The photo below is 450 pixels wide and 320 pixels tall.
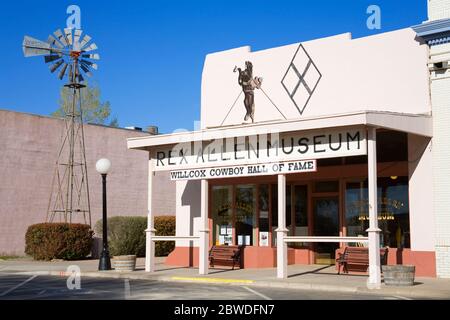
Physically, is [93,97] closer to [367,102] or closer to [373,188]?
[367,102]

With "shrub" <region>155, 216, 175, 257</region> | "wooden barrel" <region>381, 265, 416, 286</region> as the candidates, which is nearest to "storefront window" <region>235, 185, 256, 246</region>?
"wooden barrel" <region>381, 265, 416, 286</region>

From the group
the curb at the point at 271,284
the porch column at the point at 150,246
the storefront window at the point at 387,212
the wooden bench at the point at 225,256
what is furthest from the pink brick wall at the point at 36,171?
the storefront window at the point at 387,212

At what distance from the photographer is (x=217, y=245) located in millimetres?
23094

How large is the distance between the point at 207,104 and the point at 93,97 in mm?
32962

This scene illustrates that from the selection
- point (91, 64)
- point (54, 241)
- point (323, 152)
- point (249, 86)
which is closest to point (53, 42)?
point (91, 64)

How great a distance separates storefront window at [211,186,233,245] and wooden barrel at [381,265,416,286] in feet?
27.8

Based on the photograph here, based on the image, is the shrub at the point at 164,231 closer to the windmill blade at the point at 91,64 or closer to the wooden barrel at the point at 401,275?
the windmill blade at the point at 91,64

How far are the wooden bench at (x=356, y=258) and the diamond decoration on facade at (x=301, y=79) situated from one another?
5149mm

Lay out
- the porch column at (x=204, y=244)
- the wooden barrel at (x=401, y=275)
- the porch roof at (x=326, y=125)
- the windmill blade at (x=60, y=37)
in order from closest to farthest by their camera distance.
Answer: the wooden barrel at (x=401, y=275) → the porch roof at (x=326, y=125) → the porch column at (x=204, y=244) → the windmill blade at (x=60, y=37)

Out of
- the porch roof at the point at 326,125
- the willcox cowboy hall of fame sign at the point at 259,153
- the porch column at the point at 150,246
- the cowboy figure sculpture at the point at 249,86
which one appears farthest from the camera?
the cowboy figure sculpture at the point at 249,86

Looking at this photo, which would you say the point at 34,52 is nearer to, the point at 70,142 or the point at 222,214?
the point at 70,142

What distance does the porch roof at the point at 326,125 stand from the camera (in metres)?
16.6

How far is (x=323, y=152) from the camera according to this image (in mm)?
17781
